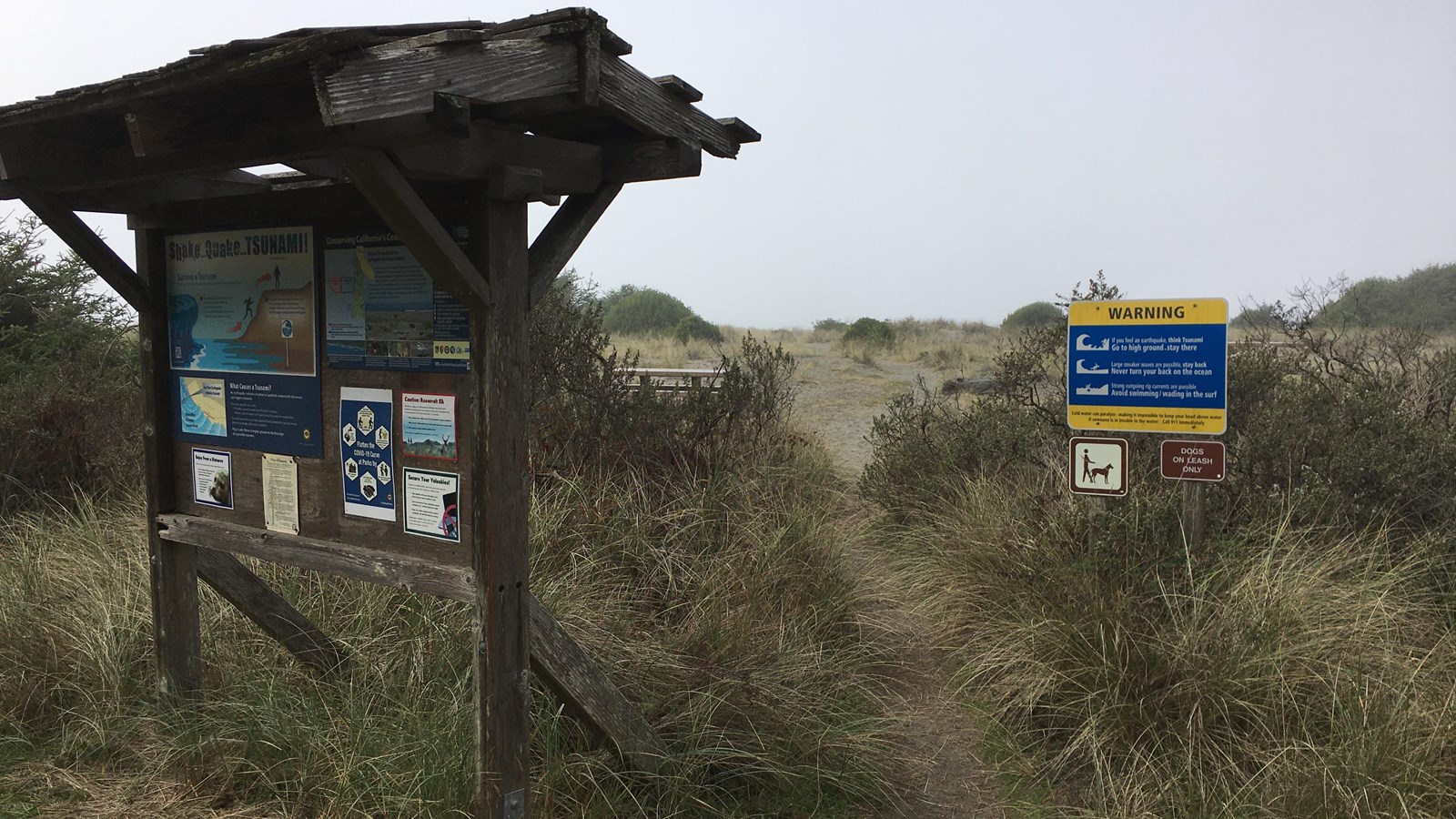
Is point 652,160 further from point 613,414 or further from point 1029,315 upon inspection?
point 1029,315

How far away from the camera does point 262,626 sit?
445 centimetres

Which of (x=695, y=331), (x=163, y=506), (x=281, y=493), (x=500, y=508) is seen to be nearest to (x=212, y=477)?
(x=163, y=506)

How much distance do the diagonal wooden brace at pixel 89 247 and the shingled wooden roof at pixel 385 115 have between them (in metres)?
0.06

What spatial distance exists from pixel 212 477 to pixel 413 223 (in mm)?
2034

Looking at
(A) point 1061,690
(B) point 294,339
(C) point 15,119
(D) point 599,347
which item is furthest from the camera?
(D) point 599,347

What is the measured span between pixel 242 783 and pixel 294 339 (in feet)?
5.70

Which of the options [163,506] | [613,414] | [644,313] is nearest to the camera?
[163,506]

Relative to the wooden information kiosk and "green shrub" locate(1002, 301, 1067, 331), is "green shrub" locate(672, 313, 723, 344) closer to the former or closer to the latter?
"green shrub" locate(1002, 301, 1067, 331)

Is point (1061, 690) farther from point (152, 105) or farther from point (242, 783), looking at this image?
point (152, 105)

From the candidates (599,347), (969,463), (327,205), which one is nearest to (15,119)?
(327,205)

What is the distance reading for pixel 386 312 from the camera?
3475 mm

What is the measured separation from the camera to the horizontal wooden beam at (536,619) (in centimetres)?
335

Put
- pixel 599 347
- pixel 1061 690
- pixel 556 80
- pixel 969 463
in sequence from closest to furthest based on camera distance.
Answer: pixel 556 80 < pixel 1061 690 < pixel 599 347 < pixel 969 463

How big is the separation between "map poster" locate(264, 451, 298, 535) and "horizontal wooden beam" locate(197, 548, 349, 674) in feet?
2.11
